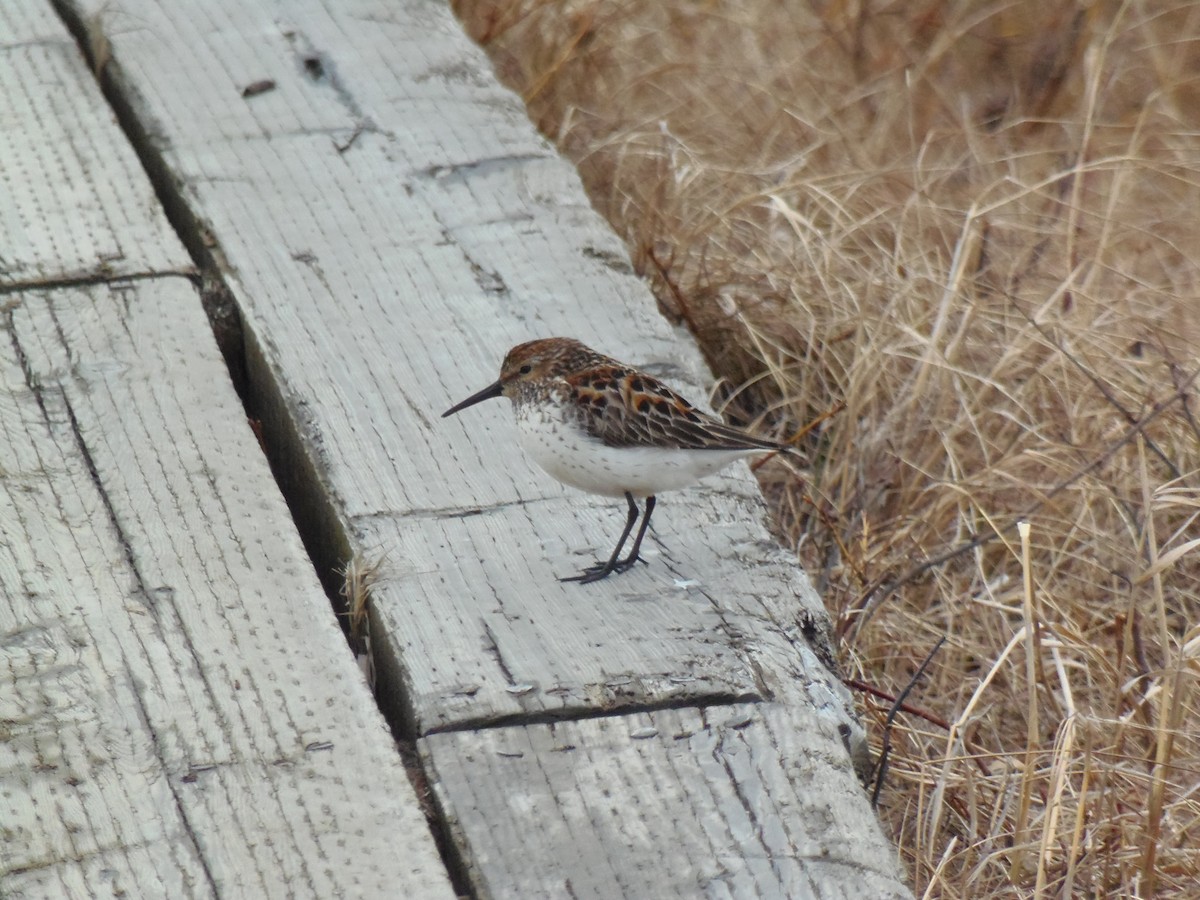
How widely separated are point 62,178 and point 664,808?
9.14ft

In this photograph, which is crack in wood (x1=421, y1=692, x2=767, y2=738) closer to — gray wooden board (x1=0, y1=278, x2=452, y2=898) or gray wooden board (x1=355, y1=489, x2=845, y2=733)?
gray wooden board (x1=355, y1=489, x2=845, y2=733)

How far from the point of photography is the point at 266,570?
9.87 feet

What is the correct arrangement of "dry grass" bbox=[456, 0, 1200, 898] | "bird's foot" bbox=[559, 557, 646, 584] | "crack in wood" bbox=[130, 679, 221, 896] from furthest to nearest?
"dry grass" bbox=[456, 0, 1200, 898]
"bird's foot" bbox=[559, 557, 646, 584]
"crack in wood" bbox=[130, 679, 221, 896]

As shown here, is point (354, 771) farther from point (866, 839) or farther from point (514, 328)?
point (514, 328)

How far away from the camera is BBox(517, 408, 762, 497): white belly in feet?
11.1

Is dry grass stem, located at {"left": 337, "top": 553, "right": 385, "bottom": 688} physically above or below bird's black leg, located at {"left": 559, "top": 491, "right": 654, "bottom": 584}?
above

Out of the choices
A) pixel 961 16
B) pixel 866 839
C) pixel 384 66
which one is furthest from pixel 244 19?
pixel 961 16

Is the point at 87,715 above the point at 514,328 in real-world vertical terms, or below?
above

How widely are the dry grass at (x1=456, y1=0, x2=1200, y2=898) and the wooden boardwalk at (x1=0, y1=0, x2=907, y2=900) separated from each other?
646mm

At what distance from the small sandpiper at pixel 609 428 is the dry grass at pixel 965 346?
61 centimetres

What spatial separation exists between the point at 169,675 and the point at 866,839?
1.26 metres

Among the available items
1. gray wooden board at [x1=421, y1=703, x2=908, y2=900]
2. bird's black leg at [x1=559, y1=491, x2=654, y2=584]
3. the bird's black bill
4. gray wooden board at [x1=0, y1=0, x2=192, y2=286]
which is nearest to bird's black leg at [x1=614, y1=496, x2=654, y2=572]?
bird's black leg at [x1=559, y1=491, x2=654, y2=584]

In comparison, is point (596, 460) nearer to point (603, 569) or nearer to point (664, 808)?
point (603, 569)

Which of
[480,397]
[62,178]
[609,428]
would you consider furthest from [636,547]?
[62,178]
